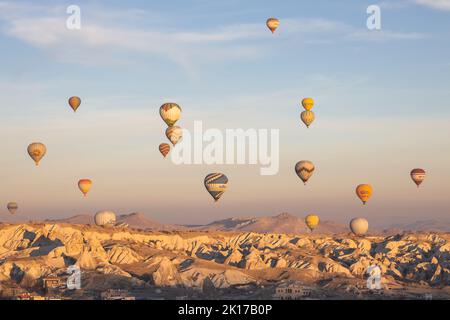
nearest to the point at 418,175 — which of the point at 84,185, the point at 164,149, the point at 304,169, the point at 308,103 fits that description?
the point at 304,169

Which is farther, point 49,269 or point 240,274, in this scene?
point 240,274

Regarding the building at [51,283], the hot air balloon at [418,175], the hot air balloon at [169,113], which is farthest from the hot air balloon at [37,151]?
the hot air balloon at [418,175]

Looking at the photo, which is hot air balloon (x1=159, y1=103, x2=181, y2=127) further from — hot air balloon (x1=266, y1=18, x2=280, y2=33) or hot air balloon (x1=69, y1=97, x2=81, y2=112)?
hot air balloon (x1=266, y1=18, x2=280, y2=33)

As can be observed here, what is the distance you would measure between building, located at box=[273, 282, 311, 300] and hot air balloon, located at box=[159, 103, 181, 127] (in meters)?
39.6

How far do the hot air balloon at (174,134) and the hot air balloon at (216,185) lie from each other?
45.6ft

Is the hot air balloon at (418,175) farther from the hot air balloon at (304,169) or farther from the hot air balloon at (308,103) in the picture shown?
the hot air balloon at (308,103)

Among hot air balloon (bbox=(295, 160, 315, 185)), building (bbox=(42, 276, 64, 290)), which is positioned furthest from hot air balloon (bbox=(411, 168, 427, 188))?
building (bbox=(42, 276, 64, 290))

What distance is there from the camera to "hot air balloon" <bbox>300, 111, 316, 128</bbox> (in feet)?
577

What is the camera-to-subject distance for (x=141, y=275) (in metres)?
194
